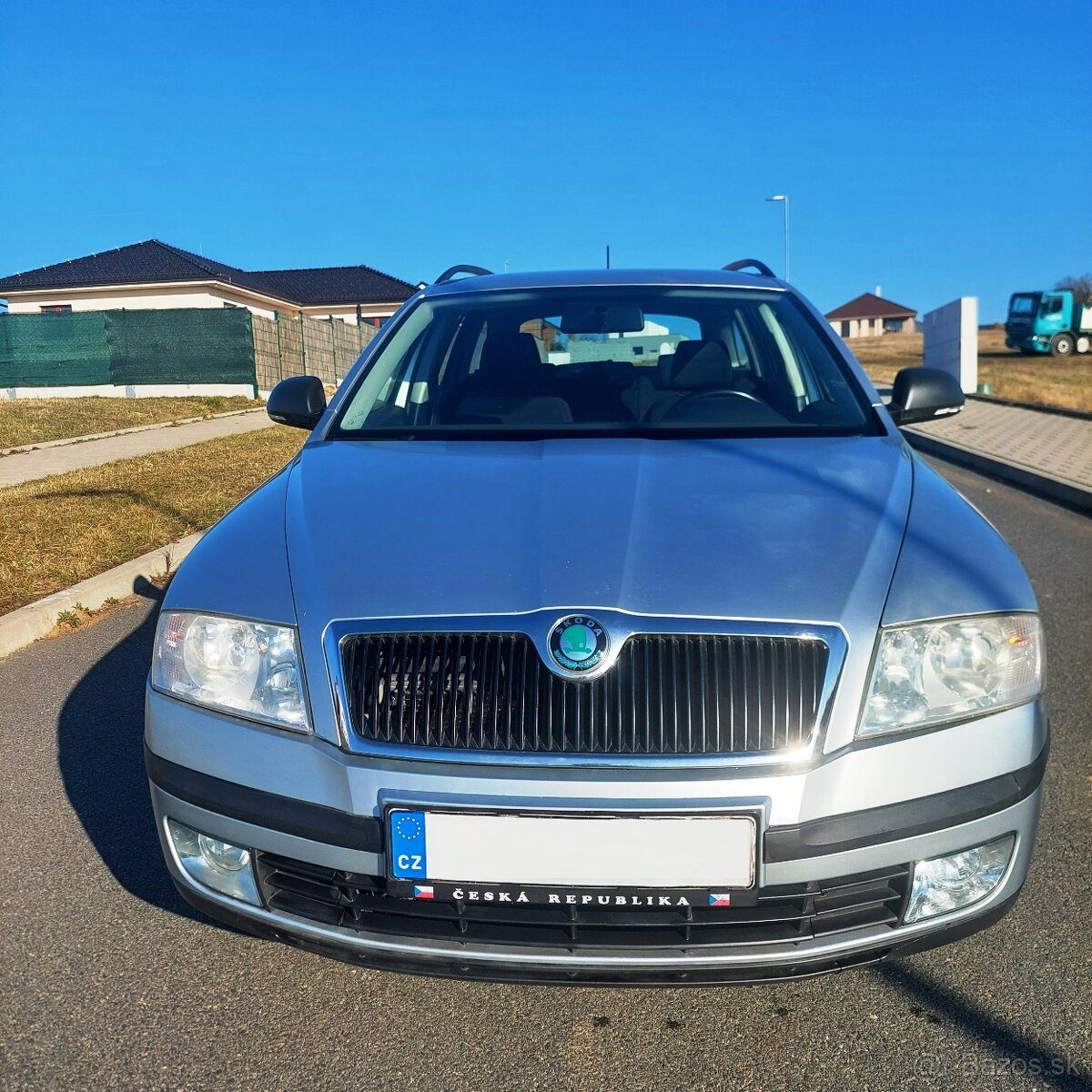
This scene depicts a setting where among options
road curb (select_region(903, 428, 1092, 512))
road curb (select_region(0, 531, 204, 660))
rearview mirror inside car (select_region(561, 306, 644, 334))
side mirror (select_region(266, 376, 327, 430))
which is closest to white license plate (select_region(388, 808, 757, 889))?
side mirror (select_region(266, 376, 327, 430))

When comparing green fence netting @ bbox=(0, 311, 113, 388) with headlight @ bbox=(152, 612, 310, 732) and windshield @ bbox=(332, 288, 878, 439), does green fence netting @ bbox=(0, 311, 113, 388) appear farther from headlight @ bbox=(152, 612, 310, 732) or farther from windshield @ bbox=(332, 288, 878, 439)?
headlight @ bbox=(152, 612, 310, 732)

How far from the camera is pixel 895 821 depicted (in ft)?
6.53

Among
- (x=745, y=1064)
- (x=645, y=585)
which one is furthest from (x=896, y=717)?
(x=745, y=1064)

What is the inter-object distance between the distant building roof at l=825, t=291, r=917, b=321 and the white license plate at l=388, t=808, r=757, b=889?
11125 centimetres

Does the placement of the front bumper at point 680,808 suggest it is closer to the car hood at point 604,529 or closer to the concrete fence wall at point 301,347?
the car hood at point 604,529

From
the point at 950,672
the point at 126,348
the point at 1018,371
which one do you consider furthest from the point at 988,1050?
the point at 1018,371

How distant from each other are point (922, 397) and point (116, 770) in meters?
2.91

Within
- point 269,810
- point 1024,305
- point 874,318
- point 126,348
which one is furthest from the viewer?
point 874,318

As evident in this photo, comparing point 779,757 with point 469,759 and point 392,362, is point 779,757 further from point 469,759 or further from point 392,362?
point 392,362

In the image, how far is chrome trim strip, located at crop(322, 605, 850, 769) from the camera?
195cm

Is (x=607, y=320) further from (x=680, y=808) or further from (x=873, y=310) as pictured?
(x=873, y=310)

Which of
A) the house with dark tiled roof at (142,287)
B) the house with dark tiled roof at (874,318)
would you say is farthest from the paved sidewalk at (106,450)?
the house with dark tiled roof at (874,318)

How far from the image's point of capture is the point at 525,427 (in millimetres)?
3256

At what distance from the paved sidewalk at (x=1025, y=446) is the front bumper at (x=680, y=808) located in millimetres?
6268
